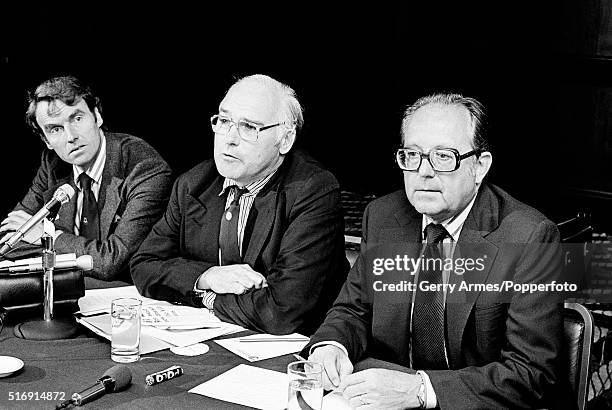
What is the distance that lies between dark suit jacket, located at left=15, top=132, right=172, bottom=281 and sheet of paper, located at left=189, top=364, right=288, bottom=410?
1232 mm

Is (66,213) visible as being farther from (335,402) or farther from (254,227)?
(335,402)

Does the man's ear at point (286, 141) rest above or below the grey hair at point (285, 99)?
below

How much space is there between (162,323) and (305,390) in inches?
30.3

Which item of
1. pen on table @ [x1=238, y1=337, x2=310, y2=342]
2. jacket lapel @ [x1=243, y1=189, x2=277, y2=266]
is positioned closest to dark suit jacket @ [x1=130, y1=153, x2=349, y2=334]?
jacket lapel @ [x1=243, y1=189, x2=277, y2=266]

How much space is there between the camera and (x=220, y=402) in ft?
5.67

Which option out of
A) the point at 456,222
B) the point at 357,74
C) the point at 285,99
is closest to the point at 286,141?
the point at 285,99

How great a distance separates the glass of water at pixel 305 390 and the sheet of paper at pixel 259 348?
36 cm

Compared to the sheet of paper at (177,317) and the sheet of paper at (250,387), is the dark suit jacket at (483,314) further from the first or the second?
the sheet of paper at (177,317)

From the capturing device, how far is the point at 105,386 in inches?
68.4

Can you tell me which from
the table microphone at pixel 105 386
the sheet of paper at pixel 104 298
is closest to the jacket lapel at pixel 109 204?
the sheet of paper at pixel 104 298

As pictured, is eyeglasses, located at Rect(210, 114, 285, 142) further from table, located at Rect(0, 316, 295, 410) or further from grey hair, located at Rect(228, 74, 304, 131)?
table, located at Rect(0, 316, 295, 410)

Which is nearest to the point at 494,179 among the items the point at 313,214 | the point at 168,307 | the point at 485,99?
the point at 485,99

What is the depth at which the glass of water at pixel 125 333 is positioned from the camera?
198 centimetres

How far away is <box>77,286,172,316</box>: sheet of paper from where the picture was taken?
242cm
